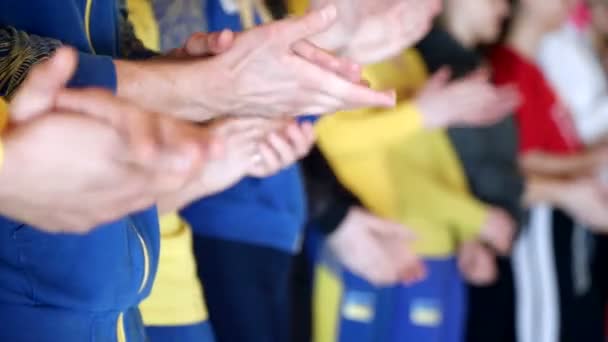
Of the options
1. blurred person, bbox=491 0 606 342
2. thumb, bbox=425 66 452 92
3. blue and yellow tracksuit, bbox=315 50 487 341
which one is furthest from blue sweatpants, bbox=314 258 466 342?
thumb, bbox=425 66 452 92

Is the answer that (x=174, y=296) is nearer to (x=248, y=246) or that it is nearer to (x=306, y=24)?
(x=248, y=246)

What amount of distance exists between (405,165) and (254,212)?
0.36 meters

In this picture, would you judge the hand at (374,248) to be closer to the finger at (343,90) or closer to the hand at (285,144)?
the hand at (285,144)

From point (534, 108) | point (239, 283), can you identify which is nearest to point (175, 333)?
point (239, 283)

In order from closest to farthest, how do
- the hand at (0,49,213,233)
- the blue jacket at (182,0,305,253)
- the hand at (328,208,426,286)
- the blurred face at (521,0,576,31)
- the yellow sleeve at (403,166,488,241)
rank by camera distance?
the hand at (0,49,213,233) → the blue jacket at (182,0,305,253) → the hand at (328,208,426,286) → the yellow sleeve at (403,166,488,241) → the blurred face at (521,0,576,31)

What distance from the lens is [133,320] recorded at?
1.82 ft

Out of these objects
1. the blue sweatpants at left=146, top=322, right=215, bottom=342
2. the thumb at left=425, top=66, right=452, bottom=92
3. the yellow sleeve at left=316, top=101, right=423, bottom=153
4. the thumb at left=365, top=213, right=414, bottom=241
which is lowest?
the thumb at left=365, top=213, right=414, bottom=241

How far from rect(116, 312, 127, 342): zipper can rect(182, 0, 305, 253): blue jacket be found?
0.97ft

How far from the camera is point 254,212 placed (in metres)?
0.82

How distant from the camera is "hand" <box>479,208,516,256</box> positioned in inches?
45.1

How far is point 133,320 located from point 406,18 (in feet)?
1.20

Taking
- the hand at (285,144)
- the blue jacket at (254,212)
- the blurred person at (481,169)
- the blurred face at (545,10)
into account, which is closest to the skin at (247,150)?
the hand at (285,144)

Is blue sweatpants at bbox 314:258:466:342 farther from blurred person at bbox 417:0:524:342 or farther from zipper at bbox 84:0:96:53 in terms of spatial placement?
zipper at bbox 84:0:96:53

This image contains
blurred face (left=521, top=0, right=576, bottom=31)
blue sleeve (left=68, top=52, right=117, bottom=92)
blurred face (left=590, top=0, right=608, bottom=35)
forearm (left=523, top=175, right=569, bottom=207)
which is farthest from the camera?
blurred face (left=590, top=0, right=608, bottom=35)
